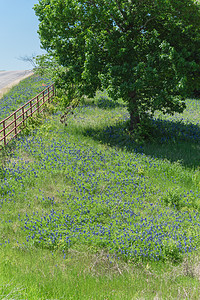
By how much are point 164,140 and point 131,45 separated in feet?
16.0

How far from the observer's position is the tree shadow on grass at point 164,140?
12977mm

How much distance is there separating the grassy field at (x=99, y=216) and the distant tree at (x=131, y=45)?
8.48 ft

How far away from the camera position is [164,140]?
1473cm

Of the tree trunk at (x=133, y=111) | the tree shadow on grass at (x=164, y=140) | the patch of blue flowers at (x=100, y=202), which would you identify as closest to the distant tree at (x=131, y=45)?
the tree trunk at (x=133, y=111)

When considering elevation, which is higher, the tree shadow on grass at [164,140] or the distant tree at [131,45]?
the distant tree at [131,45]

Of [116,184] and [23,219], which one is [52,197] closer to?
[23,219]

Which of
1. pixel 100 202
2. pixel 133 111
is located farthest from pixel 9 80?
pixel 100 202

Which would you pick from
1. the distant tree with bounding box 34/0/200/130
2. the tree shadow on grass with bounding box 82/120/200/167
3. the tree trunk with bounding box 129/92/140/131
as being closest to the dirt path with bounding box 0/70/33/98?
the distant tree with bounding box 34/0/200/130

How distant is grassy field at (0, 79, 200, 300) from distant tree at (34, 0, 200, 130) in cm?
259

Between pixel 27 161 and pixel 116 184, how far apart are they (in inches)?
156

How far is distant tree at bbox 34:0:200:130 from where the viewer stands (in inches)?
532

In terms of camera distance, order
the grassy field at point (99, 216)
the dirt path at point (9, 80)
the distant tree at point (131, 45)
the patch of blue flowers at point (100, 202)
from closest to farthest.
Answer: the grassy field at point (99, 216)
the patch of blue flowers at point (100, 202)
the distant tree at point (131, 45)
the dirt path at point (9, 80)

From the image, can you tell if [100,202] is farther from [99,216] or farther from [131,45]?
[131,45]

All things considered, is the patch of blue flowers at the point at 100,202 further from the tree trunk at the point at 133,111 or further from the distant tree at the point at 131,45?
the distant tree at the point at 131,45
